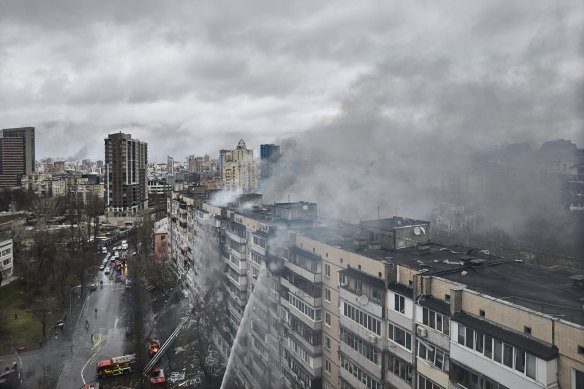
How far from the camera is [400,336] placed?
41.3 ft

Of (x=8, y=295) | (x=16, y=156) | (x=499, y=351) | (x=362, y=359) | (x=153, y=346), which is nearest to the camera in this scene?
(x=499, y=351)

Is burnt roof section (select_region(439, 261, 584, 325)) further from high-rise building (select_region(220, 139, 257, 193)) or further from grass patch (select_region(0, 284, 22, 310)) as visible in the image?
high-rise building (select_region(220, 139, 257, 193))

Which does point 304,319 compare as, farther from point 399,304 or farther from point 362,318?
point 399,304

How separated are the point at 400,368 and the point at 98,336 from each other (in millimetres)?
28580

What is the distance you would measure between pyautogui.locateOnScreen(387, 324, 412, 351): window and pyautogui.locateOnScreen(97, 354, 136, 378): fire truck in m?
21.2

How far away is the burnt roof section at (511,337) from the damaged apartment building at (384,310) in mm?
24

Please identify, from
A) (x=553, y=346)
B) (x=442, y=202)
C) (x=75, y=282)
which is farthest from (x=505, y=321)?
(x=75, y=282)

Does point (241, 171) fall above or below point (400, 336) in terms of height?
above

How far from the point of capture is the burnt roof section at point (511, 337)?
814 centimetres

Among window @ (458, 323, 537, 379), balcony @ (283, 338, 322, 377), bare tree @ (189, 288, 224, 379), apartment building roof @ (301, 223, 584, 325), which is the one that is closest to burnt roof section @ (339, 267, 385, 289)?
apartment building roof @ (301, 223, 584, 325)

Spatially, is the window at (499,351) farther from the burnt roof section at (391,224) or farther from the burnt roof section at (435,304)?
the burnt roof section at (391,224)

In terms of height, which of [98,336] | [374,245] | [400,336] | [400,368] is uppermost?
[374,245]

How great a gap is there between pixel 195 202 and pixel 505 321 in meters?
29.4

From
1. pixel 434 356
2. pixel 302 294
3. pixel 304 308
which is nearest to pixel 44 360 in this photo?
pixel 304 308
